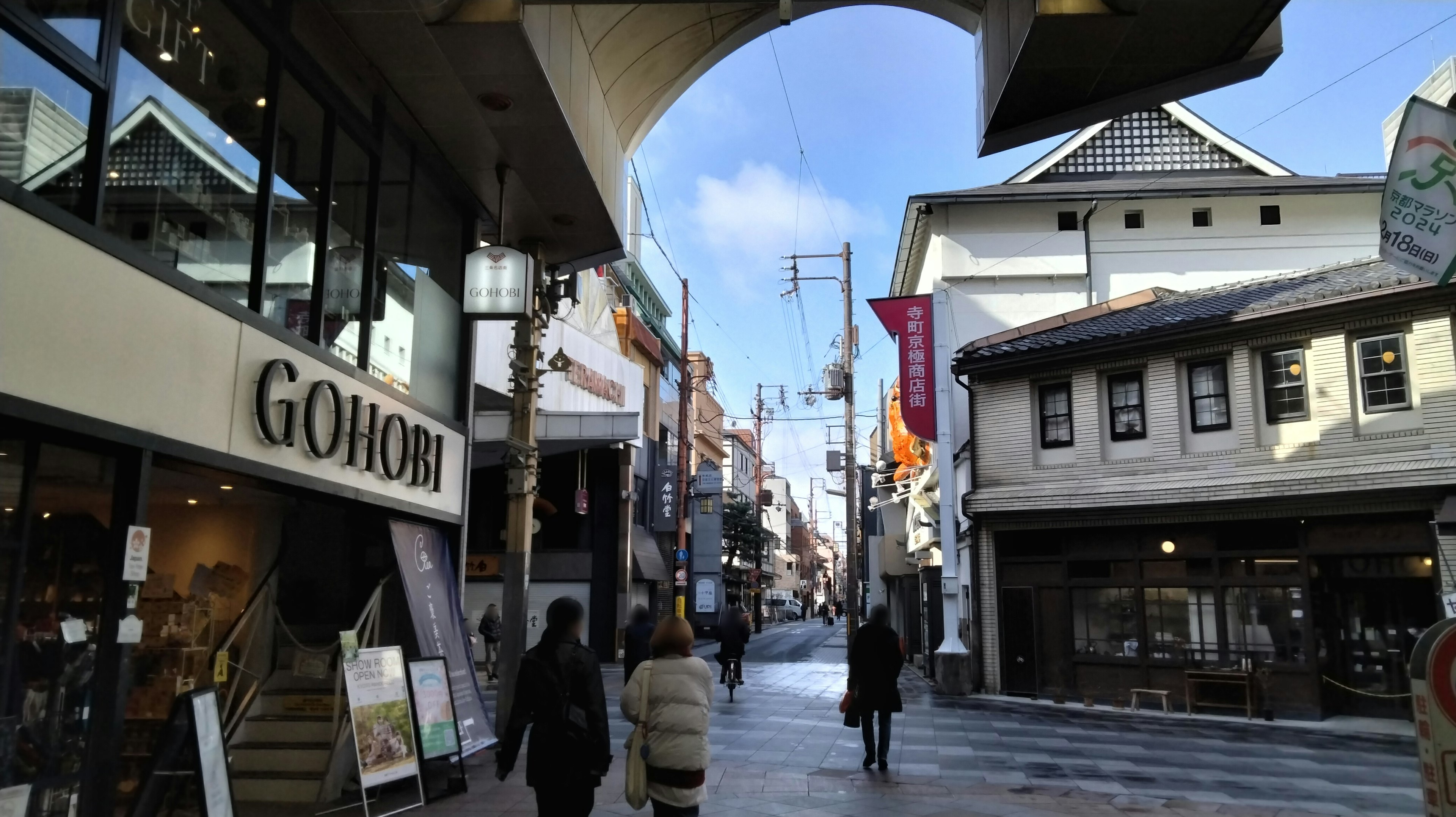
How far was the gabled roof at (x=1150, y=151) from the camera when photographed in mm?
30094

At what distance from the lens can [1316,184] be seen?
2783 cm

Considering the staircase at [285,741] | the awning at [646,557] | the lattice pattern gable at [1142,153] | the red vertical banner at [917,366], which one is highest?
the lattice pattern gable at [1142,153]

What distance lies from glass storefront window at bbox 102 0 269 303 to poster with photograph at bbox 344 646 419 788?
320cm

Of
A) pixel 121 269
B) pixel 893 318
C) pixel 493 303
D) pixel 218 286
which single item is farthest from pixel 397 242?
pixel 893 318

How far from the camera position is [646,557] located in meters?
32.2

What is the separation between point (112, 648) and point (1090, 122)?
380 inches

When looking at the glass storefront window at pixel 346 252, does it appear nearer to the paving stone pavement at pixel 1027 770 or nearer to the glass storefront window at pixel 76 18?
the glass storefront window at pixel 76 18

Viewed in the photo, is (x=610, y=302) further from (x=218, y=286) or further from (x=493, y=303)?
(x=218, y=286)

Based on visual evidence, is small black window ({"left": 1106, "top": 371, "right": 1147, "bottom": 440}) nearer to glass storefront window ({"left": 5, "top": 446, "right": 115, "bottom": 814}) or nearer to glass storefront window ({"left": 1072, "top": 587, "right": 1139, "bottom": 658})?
glass storefront window ({"left": 1072, "top": 587, "right": 1139, "bottom": 658})

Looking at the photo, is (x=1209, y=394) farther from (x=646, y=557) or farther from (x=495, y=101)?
(x=646, y=557)

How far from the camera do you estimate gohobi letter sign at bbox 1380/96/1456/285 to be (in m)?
8.52

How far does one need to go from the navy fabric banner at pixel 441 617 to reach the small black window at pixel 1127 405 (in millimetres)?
13055

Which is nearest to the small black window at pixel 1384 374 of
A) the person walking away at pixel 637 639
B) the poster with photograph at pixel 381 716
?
the person walking away at pixel 637 639

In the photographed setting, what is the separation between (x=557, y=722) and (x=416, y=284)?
6934mm
